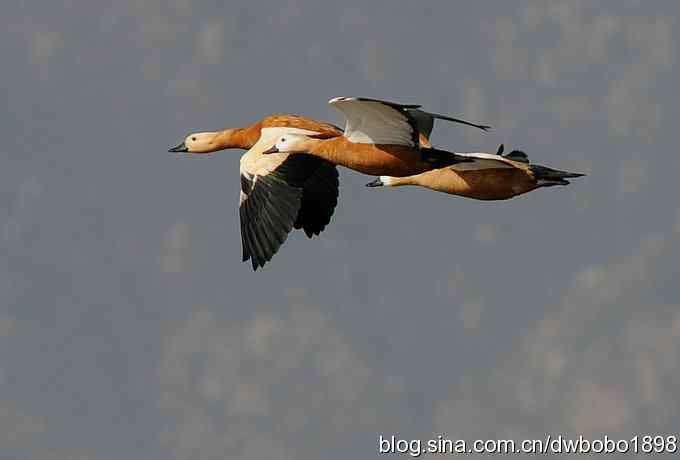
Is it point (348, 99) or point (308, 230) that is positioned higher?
point (348, 99)

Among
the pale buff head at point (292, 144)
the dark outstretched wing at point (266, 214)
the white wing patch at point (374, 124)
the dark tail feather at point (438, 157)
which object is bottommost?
the dark outstretched wing at point (266, 214)

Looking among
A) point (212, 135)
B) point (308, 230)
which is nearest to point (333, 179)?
point (308, 230)

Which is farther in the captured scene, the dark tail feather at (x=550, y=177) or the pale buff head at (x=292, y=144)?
the pale buff head at (x=292, y=144)

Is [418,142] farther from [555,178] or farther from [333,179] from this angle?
[333,179]

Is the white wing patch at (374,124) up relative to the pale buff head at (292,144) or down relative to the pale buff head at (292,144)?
up

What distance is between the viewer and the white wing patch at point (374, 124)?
750 inches

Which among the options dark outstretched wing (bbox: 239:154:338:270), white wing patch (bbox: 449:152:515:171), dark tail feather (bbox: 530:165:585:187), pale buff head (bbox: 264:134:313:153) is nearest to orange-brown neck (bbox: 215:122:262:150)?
dark outstretched wing (bbox: 239:154:338:270)

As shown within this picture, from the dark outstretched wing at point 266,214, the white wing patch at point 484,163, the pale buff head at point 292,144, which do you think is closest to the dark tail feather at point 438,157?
the white wing patch at point 484,163

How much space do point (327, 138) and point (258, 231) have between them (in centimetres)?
155

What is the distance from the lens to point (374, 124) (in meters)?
19.4

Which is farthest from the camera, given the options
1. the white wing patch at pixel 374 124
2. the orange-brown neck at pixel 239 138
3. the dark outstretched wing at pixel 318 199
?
the orange-brown neck at pixel 239 138

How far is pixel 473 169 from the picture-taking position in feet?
Result: 68.7

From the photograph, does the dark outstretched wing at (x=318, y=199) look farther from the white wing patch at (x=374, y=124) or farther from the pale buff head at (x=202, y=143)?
the white wing patch at (x=374, y=124)

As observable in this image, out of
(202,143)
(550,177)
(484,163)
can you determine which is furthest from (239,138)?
(550,177)
